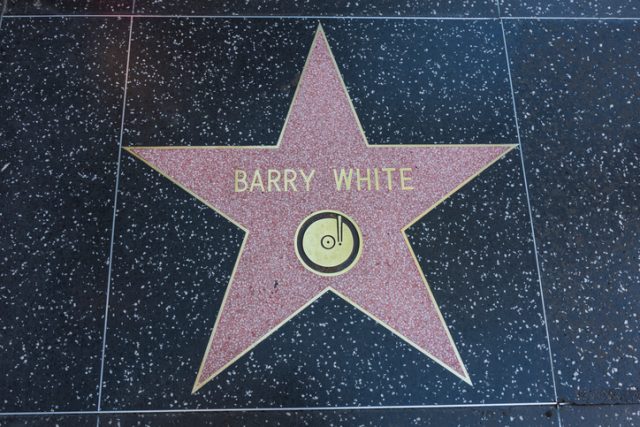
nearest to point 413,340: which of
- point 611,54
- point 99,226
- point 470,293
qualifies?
point 470,293

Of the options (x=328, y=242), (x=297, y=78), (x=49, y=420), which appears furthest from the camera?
(x=297, y=78)

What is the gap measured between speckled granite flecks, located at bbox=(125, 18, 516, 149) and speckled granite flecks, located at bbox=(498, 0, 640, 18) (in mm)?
96

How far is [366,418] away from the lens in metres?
1.25

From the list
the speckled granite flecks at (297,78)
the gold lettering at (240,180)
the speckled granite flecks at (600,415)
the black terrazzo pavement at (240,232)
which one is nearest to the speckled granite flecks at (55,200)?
the black terrazzo pavement at (240,232)

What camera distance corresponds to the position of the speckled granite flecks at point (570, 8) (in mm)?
1566

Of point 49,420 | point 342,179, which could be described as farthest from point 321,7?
point 49,420

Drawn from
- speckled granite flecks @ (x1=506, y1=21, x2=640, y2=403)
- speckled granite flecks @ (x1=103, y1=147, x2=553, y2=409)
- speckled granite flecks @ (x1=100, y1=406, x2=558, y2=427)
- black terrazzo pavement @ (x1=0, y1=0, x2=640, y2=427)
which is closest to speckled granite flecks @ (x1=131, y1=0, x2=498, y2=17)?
black terrazzo pavement @ (x1=0, y1=0, x2=640, y2=427)

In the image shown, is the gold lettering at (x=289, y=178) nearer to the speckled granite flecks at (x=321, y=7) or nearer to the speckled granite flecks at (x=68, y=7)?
the speckled granite flecks at (x=321, y=7)

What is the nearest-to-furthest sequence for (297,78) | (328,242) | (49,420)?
(49,420) < (328,242) < (297,78)

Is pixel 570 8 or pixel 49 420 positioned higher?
pixel 570 8

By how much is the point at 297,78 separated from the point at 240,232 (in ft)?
1.64

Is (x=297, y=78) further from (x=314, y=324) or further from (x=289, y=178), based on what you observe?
(x=314, y=324)

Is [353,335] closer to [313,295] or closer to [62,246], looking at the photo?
[313,295]

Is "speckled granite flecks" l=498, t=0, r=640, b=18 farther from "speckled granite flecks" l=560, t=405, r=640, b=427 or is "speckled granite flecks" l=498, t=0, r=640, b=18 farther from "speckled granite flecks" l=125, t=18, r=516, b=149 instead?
"speckled granite flecks" l=560, t=405, r=640, b=427
